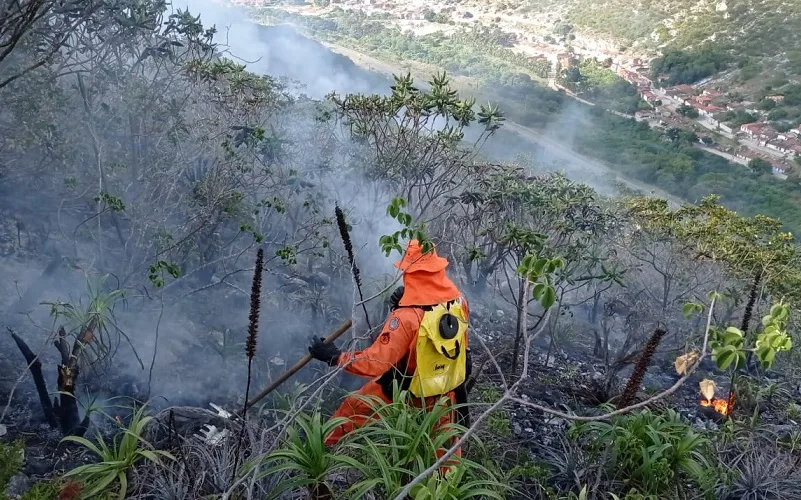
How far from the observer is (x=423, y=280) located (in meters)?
3.46

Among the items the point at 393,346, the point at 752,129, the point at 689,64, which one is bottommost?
the point at 752,129

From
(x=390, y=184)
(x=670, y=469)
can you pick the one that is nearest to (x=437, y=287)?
(x=670, y=469)

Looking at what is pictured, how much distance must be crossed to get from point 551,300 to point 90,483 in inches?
86.1

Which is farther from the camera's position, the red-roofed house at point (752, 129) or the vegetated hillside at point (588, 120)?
the red-roofed house at point (752, 129)

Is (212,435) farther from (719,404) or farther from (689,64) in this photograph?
(689,64)

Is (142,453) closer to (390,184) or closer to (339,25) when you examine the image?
(390,184)

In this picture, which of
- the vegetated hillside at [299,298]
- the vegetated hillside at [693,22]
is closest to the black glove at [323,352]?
the vegetated hillside at [299,298]

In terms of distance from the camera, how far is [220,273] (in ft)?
20.7

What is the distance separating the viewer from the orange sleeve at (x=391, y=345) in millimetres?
3359

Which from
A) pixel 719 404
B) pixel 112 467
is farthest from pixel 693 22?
pixel 112 467

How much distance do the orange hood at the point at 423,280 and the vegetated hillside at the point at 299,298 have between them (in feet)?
0.32

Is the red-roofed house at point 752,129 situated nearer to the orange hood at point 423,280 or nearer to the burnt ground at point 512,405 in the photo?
the burnt ground at point 512,405

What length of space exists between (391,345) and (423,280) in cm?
40

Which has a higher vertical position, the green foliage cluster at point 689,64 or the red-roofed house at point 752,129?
the green foliage cluster at point 689,64
